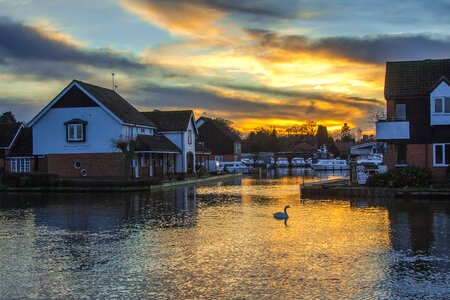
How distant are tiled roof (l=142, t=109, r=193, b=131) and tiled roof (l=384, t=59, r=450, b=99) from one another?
26.2 m

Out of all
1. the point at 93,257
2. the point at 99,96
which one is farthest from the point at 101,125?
the point at 93,257

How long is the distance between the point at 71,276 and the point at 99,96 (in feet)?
128

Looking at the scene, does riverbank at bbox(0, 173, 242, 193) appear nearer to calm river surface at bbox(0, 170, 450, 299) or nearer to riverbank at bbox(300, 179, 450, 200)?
riverbank at bbox(300, 179, 450, 200)

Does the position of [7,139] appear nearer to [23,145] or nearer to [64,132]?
[23,145]

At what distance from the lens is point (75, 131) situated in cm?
4922

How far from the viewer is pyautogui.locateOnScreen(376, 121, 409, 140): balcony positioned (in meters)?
36.1

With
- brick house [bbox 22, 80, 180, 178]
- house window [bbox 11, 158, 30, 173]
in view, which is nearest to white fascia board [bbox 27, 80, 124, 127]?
brick house [bbox 22, 80, 180, 178]

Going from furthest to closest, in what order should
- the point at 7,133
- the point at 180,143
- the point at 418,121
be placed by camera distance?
the point at 180,143
the point at 7,133
the point at 418,121

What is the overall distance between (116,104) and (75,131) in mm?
4596

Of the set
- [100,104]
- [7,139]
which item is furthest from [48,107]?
[7,139]

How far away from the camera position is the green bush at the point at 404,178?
3206 cm

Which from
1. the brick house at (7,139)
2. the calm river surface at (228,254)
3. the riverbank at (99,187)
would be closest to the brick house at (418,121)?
the calm river surface at (228,254)

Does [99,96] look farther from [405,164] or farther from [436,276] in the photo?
[436,276]

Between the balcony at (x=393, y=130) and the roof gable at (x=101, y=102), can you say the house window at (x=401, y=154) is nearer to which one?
the balcony at (x=393, y=130)
